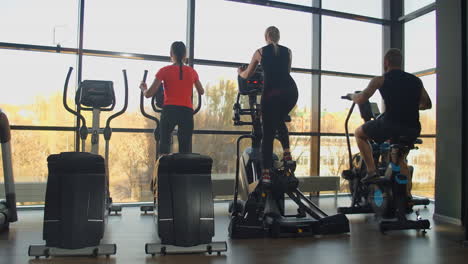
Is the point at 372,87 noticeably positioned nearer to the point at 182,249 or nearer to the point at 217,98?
the point at 182,249

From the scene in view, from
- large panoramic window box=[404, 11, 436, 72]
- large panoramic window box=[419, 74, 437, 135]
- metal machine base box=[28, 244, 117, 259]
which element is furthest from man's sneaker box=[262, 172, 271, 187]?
large panoramic window box=[404, 11, 436, 72]

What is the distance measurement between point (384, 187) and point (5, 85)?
4228 millimetres

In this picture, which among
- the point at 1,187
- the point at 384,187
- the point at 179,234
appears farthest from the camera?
the point at 1,187

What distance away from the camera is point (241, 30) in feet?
18.8

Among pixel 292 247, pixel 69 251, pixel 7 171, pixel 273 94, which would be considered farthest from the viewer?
pixel 7 171

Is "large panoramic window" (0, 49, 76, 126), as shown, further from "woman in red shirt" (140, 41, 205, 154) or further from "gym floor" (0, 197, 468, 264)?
"woman in red shirt" (140, 41, 205, 154)

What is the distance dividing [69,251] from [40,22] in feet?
10.9

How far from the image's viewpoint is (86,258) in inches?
96.8

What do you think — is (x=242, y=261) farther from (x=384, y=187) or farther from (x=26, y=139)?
(x=26, y=139)

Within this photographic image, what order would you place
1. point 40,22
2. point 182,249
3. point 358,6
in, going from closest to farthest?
1. point 182,249
2. point 40,22
3. point 358,6

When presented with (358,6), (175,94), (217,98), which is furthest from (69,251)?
(358,6)

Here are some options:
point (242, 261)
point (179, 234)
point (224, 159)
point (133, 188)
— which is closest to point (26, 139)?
point (133, 188)

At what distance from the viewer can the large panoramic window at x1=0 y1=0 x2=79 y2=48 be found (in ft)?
15.2

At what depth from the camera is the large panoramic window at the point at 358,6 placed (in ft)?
20.3
